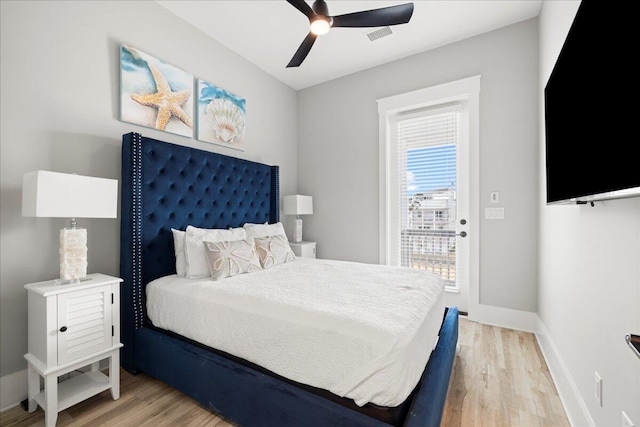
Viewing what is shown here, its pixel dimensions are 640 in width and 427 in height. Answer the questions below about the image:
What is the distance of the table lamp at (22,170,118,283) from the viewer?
1582mm

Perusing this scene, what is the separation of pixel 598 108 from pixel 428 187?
8.13 feet

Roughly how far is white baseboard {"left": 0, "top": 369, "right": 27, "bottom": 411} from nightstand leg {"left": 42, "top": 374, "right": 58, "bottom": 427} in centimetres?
44

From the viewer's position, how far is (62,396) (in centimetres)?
171

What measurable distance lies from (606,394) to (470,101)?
2.83m

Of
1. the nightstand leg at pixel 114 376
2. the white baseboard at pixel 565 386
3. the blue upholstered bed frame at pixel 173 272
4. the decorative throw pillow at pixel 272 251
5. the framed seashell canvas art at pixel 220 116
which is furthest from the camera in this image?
the framed seashell canvas art at pixel 220 116

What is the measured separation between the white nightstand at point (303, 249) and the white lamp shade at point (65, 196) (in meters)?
2.21

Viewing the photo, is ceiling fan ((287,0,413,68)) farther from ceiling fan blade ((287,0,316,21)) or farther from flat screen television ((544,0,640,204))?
flat screen television ((544,0,640,204))

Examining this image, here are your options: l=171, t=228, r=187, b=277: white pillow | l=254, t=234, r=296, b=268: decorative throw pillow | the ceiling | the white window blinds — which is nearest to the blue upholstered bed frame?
l=171, t=228, r=187, b=277: white pillow

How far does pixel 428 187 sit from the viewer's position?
3492 mm

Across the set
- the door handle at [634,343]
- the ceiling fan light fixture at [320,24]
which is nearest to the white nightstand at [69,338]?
the ceiling fan light fixture at [320,24]

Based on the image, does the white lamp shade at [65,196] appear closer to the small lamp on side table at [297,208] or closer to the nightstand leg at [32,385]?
the nightstand leg at [32,385]

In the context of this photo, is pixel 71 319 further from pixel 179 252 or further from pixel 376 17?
pixel 376 17

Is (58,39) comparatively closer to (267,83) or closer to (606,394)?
(267,83)

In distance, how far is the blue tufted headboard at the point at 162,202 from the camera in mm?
2174
